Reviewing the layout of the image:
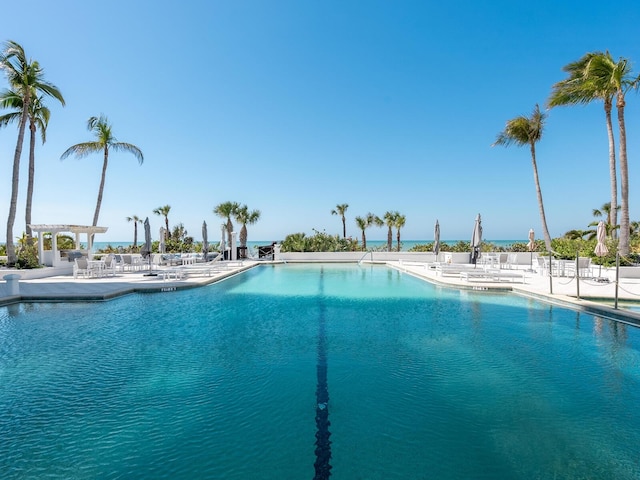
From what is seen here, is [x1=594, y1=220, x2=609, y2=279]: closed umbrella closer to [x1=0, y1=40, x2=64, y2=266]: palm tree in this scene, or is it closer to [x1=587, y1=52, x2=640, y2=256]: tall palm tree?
[x1=587, y1=52, x2=640, y2=256]: tall palm tree

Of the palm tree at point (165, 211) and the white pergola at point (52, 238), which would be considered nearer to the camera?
the white pergola at point (52, 238)

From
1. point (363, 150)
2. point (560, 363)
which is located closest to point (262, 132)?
point (363, 150)

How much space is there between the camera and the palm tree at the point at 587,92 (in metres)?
14.7

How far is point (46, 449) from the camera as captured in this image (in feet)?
9.82

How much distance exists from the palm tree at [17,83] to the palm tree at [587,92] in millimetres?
23450

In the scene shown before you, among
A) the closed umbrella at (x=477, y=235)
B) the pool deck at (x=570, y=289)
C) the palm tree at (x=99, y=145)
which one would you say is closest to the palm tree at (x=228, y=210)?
the palm tree at (x=99, y=145)

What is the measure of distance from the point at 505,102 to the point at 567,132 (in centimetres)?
469

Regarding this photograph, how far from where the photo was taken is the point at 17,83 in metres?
15.1

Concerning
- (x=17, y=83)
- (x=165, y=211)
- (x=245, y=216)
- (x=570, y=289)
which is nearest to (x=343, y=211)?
(x=245, y=216)

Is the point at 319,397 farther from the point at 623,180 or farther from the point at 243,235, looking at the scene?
the point at 243,235

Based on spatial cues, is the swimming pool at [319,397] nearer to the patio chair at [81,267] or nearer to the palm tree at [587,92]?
the patio chair at [81,267]

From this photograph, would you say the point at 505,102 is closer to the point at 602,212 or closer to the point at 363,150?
the point at 363,150

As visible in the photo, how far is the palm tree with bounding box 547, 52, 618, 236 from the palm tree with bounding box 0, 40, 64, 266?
76.9 ft

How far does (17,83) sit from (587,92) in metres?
25.1
